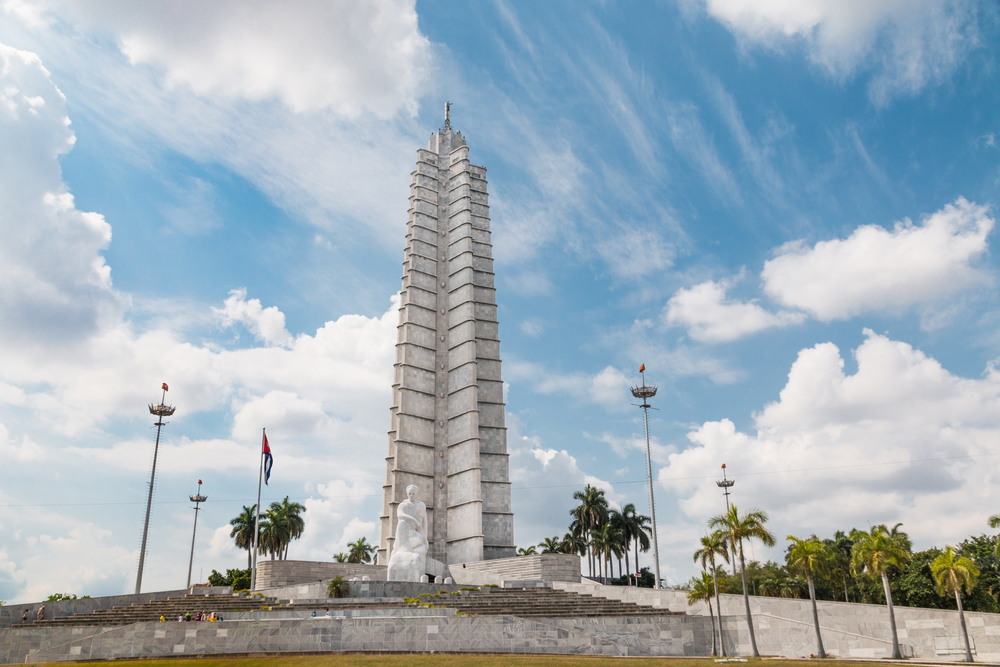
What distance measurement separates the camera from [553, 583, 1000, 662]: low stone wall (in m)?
19.9

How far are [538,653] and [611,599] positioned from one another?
827 cm

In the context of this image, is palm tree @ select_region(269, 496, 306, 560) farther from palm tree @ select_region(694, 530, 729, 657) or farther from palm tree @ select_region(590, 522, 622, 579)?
palm tree @ select_region(694, 530, 729, 657)

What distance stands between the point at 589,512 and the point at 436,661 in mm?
37849

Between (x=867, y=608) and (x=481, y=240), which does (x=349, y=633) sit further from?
(x=481, y=240)

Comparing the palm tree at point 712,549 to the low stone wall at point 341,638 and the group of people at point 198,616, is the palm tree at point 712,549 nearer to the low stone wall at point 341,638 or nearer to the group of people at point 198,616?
the low stone wall at point 341,638

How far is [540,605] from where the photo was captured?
24.5m

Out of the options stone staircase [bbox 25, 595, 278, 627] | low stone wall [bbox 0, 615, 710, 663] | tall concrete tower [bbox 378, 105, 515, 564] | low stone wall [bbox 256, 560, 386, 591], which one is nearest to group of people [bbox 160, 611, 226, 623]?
stone staircase [bbox 25, 595, 278, 627]

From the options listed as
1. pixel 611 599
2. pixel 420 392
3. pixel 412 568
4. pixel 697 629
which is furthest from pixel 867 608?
pixel 420 392

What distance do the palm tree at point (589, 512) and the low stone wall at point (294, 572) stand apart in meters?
21.3

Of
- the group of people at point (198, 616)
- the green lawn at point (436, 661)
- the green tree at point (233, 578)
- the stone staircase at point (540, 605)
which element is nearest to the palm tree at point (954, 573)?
A: the green lawn at point (436, 661)

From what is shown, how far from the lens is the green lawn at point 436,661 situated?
1647 cm

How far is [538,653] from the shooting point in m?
19.1

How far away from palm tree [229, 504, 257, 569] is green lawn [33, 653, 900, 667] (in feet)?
119

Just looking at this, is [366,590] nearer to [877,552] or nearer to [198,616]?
[198,616]
